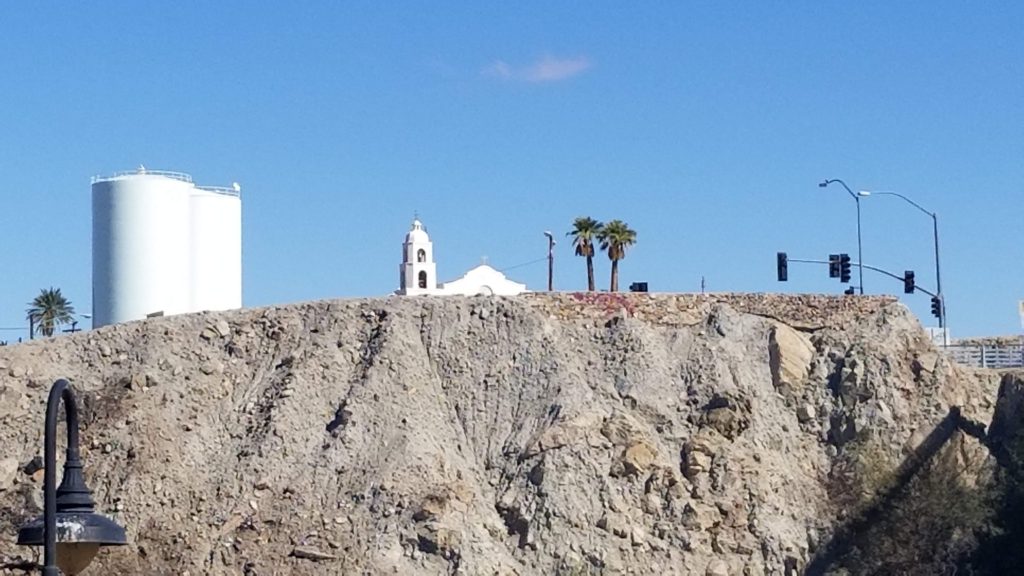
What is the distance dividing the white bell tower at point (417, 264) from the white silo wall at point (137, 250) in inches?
354

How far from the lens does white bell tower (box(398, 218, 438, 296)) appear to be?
64688 mm

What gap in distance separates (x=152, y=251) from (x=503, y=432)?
19.4 meters

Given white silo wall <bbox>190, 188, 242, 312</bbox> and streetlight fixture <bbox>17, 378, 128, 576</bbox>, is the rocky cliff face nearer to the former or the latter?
white silo wall <bbox>190, 188, 242, 312</bbox>

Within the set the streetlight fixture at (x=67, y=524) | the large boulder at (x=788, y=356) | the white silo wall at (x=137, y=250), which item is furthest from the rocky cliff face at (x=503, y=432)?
the streetlight fixture at (x=67, y=524)

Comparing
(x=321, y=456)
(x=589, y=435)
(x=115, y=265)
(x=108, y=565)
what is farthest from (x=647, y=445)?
(x=115, y=265)

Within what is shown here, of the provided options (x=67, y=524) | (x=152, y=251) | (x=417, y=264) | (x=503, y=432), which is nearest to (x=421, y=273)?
(x=417, y=264)

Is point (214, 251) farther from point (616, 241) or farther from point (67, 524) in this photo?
point (67, 524)

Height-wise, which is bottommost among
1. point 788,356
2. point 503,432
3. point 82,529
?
point 82,529

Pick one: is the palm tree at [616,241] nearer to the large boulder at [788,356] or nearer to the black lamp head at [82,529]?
the large boulder at [788,356]

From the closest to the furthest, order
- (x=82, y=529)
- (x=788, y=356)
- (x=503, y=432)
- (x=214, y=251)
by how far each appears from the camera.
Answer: (x=82, y=529)
(x=503, y=432)
(x=788, y=356)
(x=214, y=251)

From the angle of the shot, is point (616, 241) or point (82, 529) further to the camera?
point (616, 241)

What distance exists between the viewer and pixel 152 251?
59219mm

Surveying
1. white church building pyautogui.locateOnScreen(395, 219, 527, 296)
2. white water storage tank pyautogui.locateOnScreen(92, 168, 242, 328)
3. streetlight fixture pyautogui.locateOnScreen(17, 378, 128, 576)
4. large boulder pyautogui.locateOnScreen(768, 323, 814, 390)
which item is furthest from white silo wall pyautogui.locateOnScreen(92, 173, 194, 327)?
streetlight fixture pyautogui.locateOnScreen(17, 378, 128, 576)

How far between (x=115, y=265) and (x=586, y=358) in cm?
2025
